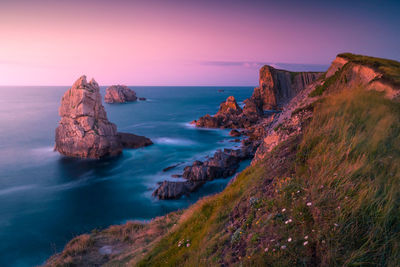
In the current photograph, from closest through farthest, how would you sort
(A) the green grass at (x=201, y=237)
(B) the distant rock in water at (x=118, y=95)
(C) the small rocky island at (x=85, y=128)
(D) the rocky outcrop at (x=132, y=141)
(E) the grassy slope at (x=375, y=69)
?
(A) the green grass at (x=201, y=237), (E) the grassy slope at (x=375, y=69), (C) the small rocky island at (x=85, y=128), (D) the rocky outcrop at (x=132, y=141), (B) the distant rock in water at (x=118, y=95)

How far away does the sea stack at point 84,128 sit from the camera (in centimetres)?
3909

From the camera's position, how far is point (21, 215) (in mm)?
24375

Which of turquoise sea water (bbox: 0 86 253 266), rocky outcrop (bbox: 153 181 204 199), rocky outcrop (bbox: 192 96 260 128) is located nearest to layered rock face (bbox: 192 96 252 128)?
rocky outcrop (bbox: 192 96 260 128)

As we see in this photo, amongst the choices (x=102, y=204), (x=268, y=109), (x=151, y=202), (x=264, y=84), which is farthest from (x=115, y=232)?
(x=264, y=84)

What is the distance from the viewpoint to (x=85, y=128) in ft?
130

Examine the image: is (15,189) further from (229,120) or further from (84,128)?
(229,120)

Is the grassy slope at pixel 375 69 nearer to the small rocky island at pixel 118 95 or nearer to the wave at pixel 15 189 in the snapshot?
the wave at pixel 15 189

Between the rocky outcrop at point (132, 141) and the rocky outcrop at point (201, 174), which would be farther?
the rocky outcrop at point (132, 141)

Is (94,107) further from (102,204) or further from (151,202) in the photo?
(151,202)

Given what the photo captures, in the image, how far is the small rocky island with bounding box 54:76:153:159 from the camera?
39.1 m

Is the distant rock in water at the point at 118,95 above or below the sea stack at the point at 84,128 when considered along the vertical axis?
above

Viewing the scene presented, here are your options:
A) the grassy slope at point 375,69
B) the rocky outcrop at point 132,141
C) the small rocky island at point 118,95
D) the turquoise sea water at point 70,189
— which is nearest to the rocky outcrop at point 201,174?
the turquoise sea water at point 70,189

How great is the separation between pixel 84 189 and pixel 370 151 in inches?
1232

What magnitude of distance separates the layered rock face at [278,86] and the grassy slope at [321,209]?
275ft
